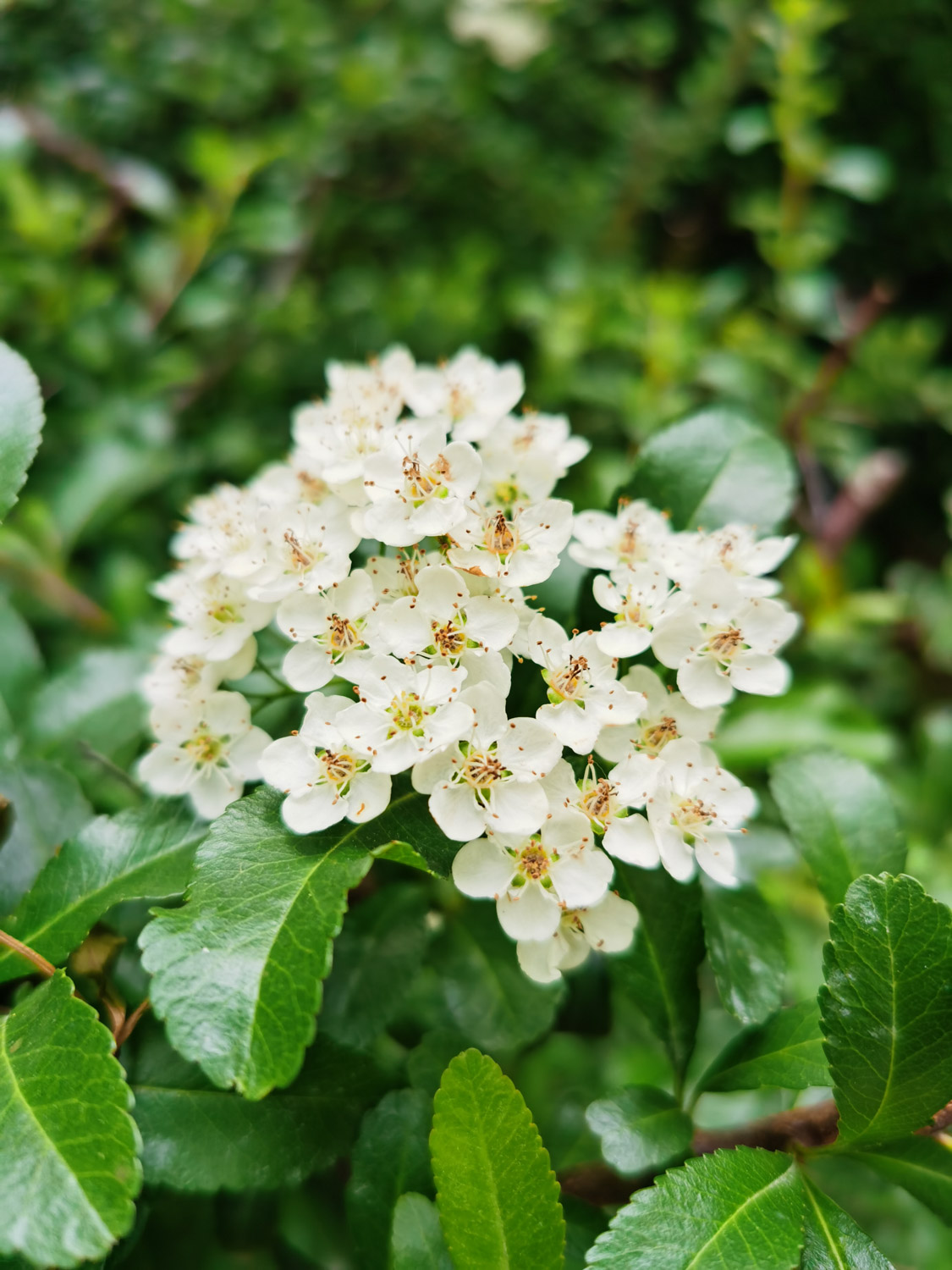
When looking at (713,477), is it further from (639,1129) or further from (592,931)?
(639,1129)

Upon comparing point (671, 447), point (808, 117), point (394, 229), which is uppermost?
point (808, 117)

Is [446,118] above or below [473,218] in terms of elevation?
above

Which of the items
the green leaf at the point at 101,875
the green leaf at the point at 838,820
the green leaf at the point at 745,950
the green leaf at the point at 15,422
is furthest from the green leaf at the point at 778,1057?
the green leaf at the point at 15,422

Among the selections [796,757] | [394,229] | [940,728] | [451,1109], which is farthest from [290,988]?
[394,229]

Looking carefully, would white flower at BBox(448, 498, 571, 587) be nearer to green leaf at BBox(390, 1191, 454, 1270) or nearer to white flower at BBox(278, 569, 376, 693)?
white flower at BBox(278, 569, 376, 693)

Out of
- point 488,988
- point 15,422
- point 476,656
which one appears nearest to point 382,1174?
point 488,988

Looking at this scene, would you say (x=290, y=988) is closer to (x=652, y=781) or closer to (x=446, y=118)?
(x=652, y=781)

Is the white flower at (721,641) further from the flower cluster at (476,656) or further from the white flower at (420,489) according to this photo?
the white flower at (420,489)
